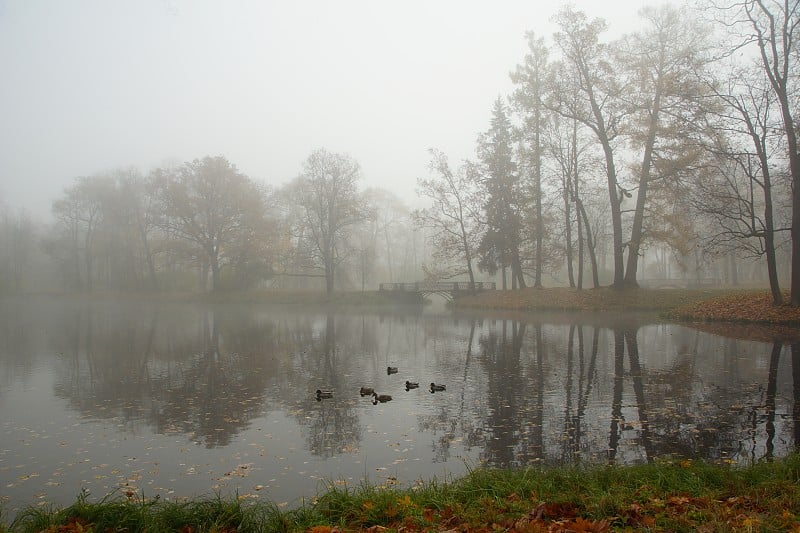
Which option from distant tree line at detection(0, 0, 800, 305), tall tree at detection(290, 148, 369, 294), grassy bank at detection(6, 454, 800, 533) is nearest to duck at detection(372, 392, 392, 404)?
grassy bank at detection(6, 454, 800, 533)

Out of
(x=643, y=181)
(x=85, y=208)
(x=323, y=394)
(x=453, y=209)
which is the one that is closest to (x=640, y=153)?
(x=643, y=181)

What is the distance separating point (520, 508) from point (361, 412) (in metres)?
5.29

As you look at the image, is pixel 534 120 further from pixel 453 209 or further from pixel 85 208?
pixel 85 208

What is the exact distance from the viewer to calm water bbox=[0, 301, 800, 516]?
658cm

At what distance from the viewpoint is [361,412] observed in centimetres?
955

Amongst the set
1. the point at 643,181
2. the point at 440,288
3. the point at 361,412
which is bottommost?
the point at 361,412

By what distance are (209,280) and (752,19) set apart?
2496 inches

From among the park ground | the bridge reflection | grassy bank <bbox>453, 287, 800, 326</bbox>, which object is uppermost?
the bridge reflection

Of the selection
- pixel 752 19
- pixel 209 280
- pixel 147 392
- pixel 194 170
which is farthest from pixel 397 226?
pixel 147 392

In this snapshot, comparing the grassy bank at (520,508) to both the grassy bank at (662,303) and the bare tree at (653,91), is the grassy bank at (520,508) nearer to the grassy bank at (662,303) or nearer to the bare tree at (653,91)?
the grassy bank at (662,303)

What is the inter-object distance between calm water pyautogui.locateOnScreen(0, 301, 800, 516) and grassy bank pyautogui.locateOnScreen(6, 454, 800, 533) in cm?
92

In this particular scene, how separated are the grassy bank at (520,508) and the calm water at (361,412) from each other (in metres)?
0.92

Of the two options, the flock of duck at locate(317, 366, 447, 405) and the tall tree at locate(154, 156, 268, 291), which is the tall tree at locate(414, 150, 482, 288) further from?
the flock of duck at locate(317, 366, 447, 405)

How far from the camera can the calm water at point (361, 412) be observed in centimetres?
658
